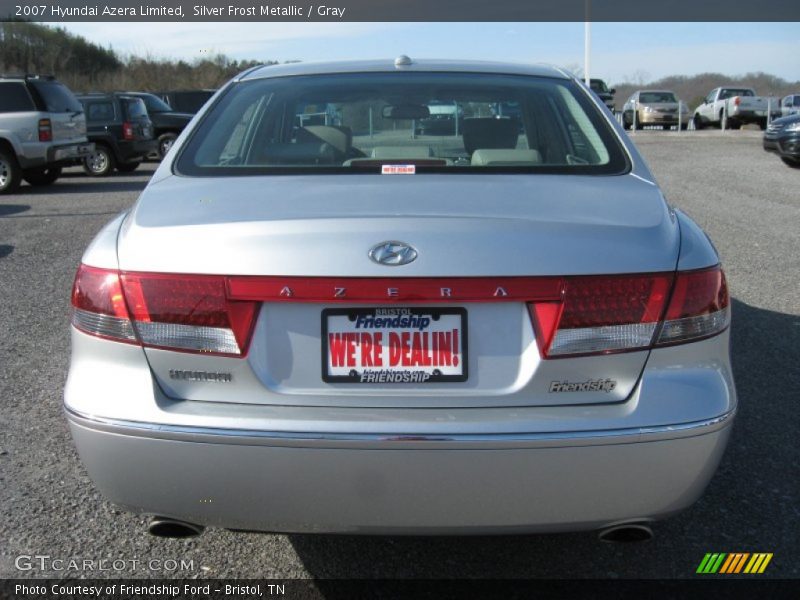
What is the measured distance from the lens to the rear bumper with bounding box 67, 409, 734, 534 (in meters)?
2.28

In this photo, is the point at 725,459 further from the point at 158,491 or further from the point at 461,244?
the point at 158,491

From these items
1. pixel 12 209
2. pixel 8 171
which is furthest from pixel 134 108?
pixel 12 209

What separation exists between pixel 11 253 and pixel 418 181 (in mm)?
7605

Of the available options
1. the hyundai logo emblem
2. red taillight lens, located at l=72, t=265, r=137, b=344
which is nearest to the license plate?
the hyundai logo emblem

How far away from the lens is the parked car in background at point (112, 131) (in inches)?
736

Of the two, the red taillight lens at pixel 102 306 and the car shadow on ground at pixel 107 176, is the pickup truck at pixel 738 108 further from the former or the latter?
the red taillight lens at pixel 102 306

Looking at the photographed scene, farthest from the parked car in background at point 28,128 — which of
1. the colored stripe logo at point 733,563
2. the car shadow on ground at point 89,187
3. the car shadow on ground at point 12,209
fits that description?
the colored stripe logo at point 733,563

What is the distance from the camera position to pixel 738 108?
3319cm

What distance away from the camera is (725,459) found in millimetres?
3822

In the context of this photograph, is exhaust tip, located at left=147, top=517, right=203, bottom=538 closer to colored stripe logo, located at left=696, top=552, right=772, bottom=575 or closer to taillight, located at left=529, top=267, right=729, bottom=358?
taillight, located at left=529, top=267, right=729, bottom=358

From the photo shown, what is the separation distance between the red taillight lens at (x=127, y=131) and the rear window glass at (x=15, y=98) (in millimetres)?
3492

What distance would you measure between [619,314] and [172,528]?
4.60 ft

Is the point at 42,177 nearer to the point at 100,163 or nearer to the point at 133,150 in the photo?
the point at 100,163

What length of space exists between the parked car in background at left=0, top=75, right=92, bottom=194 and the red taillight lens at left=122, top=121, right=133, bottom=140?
301cm
